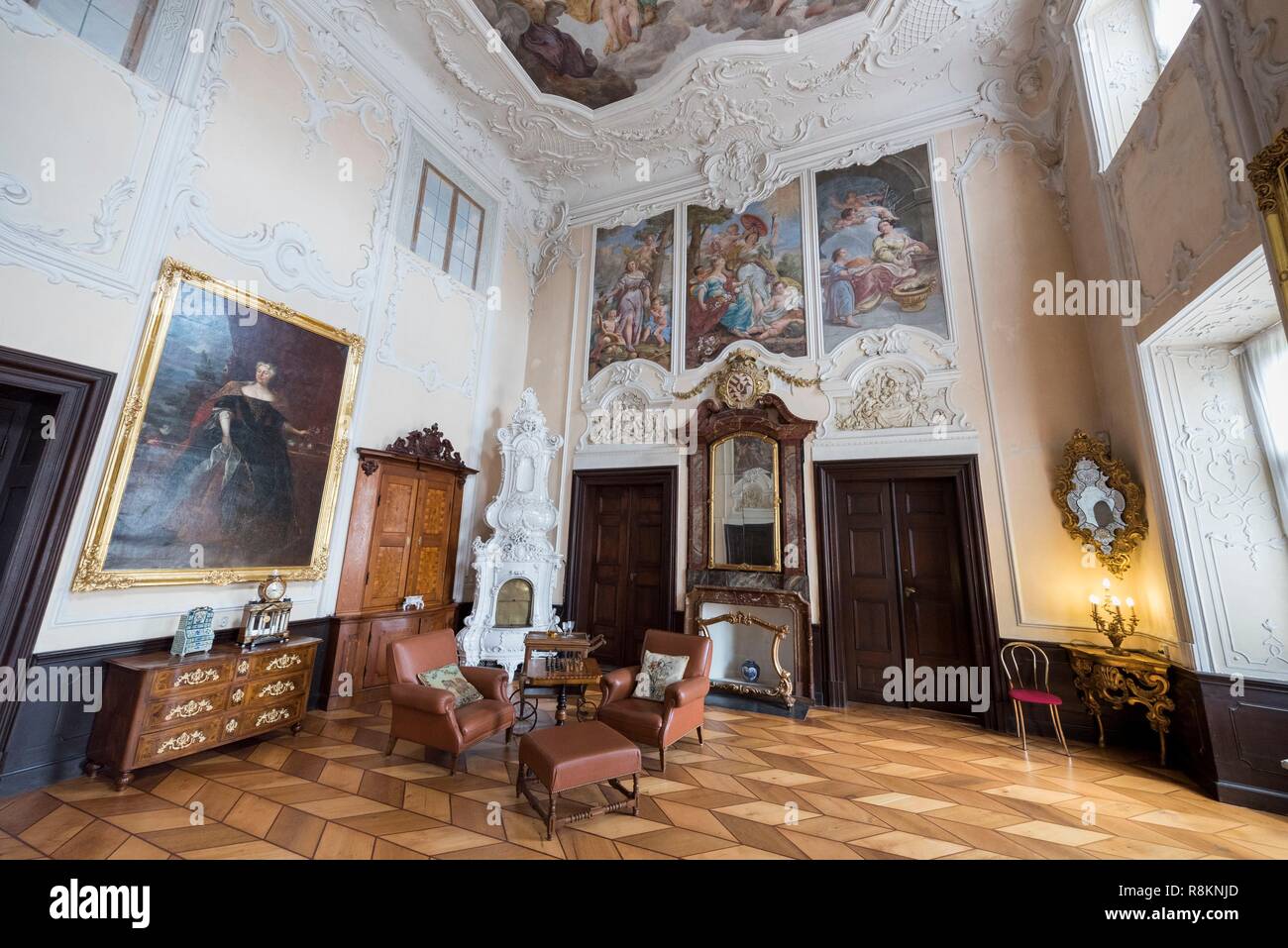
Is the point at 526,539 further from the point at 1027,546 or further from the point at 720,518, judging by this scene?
the point at 1027,546

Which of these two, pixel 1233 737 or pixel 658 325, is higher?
pixel 658 325

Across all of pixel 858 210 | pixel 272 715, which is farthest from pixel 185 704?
pixel 858 210

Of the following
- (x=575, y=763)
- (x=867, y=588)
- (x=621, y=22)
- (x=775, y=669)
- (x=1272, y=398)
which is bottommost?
(x=575, y=763)

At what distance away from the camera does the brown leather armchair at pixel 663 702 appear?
141 inches

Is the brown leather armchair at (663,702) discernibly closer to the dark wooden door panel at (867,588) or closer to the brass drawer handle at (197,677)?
the dark wooden door panel at (867,588)

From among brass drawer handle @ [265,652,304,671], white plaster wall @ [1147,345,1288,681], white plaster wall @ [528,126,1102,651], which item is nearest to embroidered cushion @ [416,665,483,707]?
brass drawer handle @ [265,652,304,671]

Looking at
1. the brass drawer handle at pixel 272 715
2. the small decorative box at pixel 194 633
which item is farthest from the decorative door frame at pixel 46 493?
the brass drawer handle at pixel 272 715

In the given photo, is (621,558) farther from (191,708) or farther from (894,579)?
(191,708)

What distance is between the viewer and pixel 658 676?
4109 mm

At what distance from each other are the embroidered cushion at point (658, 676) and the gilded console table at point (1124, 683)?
11.6 ft

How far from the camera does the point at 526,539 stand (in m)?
→ 6.14

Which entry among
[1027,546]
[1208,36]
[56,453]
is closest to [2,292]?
[56,453]

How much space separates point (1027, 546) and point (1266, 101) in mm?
3604

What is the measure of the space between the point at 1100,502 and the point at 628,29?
23.7 ft
